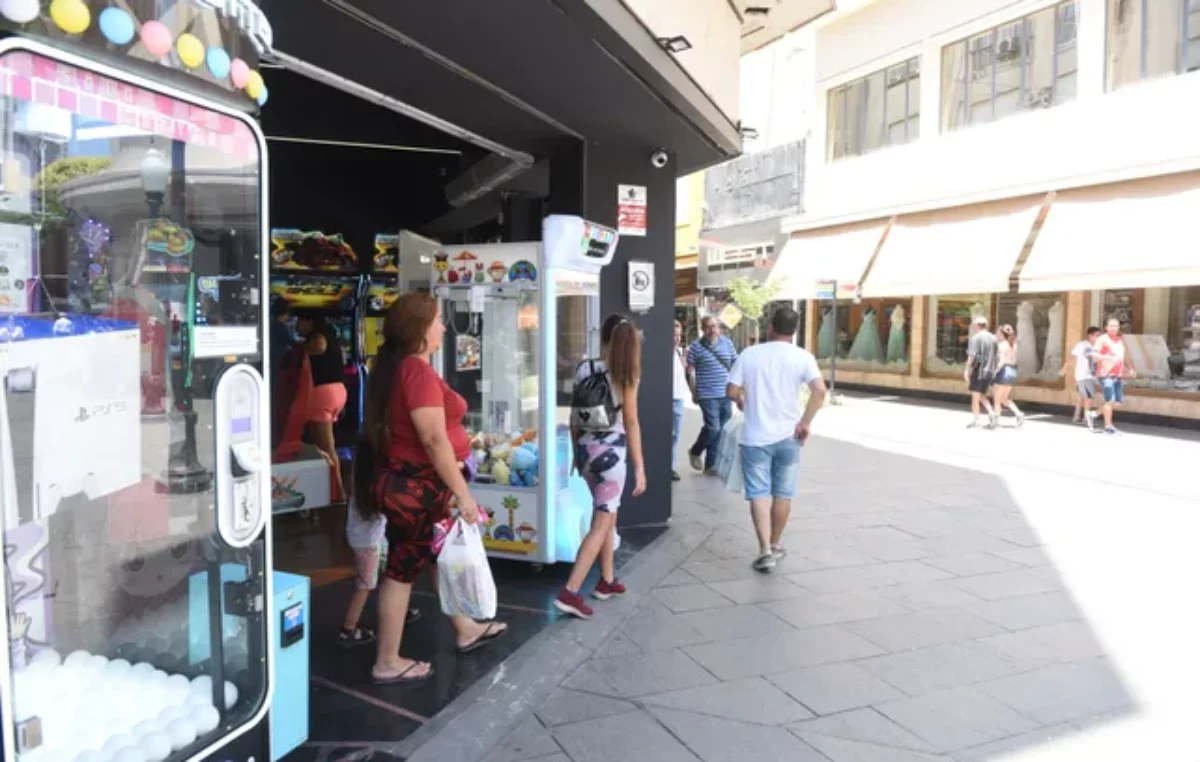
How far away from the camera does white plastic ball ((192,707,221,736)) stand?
7.38ft

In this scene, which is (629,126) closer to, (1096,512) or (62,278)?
(62,278)

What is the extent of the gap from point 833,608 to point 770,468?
1.03 meters

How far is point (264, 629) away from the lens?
2.38 meters

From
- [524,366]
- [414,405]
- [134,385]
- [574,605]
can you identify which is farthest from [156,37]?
[524,366]

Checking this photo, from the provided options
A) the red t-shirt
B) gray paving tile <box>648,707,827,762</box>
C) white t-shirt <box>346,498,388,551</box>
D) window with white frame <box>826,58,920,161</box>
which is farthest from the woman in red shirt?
window with white frame <box>826,58,920,161</box>

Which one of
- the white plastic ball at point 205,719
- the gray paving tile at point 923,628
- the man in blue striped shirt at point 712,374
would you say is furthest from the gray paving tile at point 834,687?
the man in blue striped shirt at point 712,374

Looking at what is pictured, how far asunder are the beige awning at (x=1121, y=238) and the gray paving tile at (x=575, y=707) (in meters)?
11.1

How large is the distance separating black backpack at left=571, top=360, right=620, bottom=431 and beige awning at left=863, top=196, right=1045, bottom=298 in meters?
11.4

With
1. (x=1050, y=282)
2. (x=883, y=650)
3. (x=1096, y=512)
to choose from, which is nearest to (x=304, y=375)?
(x=883, y=650)

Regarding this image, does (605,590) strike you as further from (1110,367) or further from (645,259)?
(1110,367)

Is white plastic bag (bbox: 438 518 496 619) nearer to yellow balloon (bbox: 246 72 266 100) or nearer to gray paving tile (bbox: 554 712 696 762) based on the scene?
gray paving tile (bbox: 554 712 696 762)

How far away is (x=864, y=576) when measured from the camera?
17.8ft

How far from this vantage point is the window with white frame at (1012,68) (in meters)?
14.4

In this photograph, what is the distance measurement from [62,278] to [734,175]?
22.7 metres
